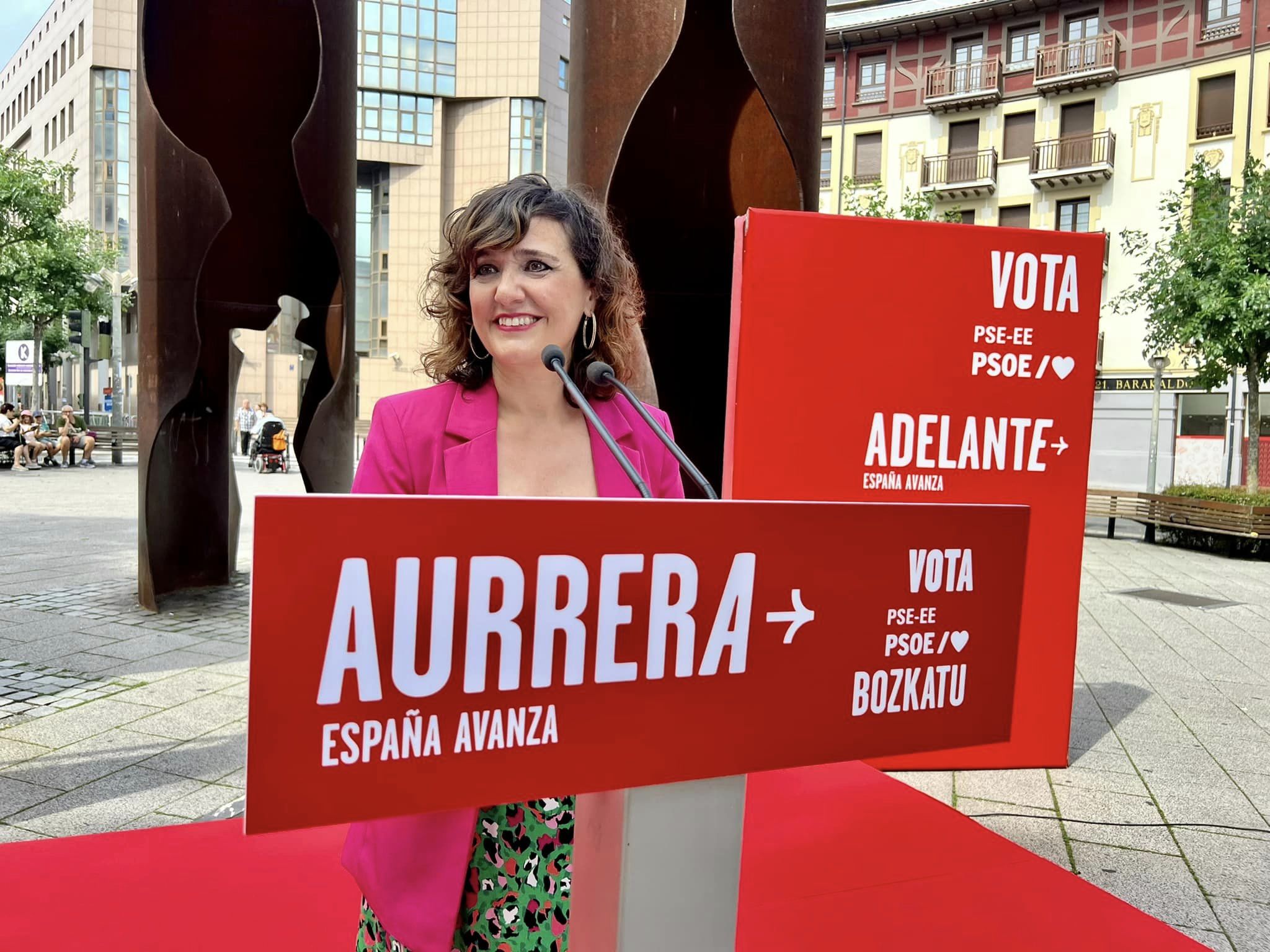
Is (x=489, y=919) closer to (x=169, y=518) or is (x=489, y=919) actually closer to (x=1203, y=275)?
(x=169, y=518)

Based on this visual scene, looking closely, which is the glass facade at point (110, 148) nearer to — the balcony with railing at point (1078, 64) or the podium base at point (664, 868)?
the balcony with railing at point (1078, 64)

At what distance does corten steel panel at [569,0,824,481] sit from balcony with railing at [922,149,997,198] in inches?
1000

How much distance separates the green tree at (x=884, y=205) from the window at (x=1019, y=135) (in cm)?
204

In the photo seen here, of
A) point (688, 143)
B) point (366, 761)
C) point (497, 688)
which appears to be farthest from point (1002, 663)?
point (688, 143)

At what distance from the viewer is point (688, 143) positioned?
4.64 meters

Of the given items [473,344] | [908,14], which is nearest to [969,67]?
[908,14]

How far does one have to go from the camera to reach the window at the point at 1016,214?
28406 millimetres

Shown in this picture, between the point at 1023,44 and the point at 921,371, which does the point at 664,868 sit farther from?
the point at 1023,44

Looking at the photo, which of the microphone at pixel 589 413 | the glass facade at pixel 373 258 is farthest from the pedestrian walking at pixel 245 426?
the microphone at pixel 589 413

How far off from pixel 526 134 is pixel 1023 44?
22.0 m

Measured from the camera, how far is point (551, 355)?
5.36 ft

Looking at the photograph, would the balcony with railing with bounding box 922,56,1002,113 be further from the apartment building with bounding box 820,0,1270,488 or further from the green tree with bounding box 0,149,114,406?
the green tree with bounding box 0,149,114,406

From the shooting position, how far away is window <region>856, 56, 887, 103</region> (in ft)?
101

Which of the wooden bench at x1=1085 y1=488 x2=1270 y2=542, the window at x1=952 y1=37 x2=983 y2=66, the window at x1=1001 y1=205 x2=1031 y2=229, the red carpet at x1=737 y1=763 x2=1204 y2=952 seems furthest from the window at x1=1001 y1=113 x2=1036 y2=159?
the red carpet at x1=737 y1=763 x2=1204 y2=952
